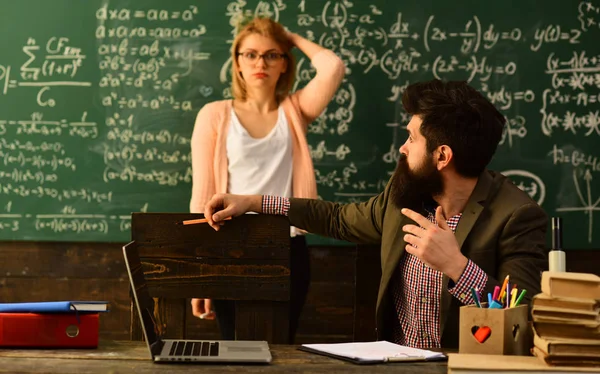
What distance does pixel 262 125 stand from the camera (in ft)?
11.3

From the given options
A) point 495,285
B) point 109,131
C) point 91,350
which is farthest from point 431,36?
point 91,350

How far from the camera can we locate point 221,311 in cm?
278

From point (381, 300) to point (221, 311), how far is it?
741mm

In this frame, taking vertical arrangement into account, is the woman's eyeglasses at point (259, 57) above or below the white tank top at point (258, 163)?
above

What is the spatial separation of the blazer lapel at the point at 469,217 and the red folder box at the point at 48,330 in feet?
2.94

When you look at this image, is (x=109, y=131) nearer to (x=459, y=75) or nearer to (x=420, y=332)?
(x=459, y=75)

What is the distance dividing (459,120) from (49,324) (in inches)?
46.7

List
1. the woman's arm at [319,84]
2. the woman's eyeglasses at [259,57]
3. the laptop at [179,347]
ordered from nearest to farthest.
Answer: the laptop at [179,347] → the woman's eyeglasses at [259,57] → the woman's arm at [319,84]

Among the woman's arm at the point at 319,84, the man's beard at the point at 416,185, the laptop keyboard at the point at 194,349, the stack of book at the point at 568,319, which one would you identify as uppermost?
the woman's arm at the point at 319,84

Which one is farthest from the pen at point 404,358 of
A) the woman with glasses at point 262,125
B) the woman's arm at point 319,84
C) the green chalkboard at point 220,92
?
the green chalkboard at point 220,92

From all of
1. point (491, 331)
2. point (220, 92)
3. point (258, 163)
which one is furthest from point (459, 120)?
point (220, 92)

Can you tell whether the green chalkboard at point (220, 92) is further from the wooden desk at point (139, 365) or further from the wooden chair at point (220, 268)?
the wooden desk at point (139, 365)

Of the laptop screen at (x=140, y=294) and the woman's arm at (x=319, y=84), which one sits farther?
the woman's arm at (x=319, y=84)

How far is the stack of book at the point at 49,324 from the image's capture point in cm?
177
